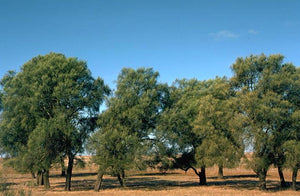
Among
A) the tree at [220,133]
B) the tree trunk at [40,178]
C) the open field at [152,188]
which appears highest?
the tree at [220,133]

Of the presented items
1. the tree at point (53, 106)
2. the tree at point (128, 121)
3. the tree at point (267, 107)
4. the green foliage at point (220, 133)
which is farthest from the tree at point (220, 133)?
the tree at point (53, 106)

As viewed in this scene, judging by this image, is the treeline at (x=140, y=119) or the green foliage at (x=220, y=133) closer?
the treeline at (x=140, y=119)

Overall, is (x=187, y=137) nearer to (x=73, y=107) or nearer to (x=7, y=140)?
(x=73, y=107)

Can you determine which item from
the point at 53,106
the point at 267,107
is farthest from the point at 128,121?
the point at 267,107

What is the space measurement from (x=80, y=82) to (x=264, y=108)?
21.5 meters

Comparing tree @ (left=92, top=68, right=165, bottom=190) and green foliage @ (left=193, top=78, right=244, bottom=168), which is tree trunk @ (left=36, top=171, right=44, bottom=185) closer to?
tree @ (left=92, top=68, right=165, bottom=190)

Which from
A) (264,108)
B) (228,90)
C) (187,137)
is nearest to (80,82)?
(187,137)

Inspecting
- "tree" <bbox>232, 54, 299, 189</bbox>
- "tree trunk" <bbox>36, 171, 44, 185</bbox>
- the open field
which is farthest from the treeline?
"tree trunk" <bbox>36, 171, 44, 185</bbox>

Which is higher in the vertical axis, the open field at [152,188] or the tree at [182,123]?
the tree at [182,123]

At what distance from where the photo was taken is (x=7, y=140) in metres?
39.3

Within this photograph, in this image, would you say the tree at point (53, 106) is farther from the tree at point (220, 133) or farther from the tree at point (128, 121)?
the tree at point (220, 133)

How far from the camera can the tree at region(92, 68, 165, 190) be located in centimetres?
3309

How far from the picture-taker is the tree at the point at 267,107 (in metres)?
31.7

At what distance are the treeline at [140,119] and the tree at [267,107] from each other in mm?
108
